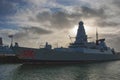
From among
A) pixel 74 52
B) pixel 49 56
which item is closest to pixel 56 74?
pixel 49 56

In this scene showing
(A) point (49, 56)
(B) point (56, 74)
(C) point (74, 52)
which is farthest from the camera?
(C) point (74, 52)

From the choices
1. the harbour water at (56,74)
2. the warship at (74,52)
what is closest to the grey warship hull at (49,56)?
the warship at (74,52)

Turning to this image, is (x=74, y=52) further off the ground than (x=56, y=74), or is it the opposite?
(x=74, y=52)

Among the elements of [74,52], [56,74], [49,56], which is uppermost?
[74,52]

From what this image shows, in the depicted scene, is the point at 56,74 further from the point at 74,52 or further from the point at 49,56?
the point at 74,52

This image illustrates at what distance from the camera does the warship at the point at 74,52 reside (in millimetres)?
56531

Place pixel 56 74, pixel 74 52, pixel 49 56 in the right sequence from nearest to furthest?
pixel 56 74 → pixel 49 56 → pixel 74 52

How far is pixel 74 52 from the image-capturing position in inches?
2667

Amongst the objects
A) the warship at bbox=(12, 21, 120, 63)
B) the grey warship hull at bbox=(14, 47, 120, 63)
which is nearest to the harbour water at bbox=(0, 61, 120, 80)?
the grey warship hull at bbox=(14, 47, 120, 63)

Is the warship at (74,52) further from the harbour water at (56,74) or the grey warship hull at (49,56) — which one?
the harbour water at (56,74)

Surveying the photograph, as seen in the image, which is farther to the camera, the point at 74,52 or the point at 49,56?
the point at 74,52

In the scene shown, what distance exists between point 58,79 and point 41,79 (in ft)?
8.60

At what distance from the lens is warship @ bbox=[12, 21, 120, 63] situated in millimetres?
56531

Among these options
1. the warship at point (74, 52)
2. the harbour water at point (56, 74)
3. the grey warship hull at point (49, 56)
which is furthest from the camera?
the warship at point (74, 52)
